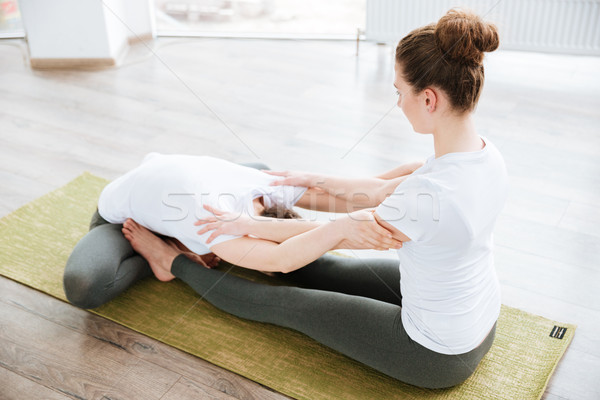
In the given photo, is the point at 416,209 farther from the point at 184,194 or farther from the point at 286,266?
the point at 184,194

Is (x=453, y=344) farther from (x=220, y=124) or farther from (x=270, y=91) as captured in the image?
(x=270, y=91)

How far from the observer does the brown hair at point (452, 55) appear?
127cm

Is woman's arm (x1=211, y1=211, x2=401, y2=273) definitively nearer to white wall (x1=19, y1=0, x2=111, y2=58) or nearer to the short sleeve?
the short sleeve

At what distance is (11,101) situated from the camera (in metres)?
3.38

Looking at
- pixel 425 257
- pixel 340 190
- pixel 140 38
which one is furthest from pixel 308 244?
pixel 140 38

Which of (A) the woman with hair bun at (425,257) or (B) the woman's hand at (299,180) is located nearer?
(A) the woman with hair bun at (425,257)

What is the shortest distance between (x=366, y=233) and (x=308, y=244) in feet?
0.65

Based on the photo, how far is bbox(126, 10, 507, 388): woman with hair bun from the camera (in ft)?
4.30

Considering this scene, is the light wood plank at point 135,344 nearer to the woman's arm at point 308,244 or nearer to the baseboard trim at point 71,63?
the woman's arm at point 308,244

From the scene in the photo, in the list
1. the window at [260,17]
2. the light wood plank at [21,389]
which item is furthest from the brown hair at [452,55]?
the window at [260,17]

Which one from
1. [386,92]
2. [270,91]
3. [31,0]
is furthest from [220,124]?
[31,0]

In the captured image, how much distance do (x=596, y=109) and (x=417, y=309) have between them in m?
2.39

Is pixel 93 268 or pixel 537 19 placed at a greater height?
pixel 537 19

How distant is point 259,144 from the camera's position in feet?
9.69
